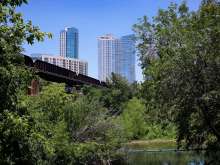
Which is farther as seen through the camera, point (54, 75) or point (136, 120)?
point (136, 120)

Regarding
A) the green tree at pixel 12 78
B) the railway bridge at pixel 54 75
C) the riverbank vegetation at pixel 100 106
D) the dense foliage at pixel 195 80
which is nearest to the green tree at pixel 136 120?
the railway bridge at pixel 54 75

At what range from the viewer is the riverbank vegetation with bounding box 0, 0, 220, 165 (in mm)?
12531

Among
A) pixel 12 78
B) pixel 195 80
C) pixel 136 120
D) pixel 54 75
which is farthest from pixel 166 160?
pixel 12 78

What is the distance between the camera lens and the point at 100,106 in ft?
151

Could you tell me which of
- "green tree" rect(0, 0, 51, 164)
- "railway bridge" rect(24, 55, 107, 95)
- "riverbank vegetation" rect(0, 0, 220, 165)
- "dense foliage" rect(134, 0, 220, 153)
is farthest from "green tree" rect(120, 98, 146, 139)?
"green tree" rect(0, 0, 51, 164)

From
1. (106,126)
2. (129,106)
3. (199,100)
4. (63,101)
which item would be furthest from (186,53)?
(129,106)

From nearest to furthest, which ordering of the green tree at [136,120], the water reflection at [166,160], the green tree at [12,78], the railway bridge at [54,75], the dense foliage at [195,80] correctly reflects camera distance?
1. the green tree at [12,78]
2. the dense foliage at [195,80]
3. the railway bridge at [54,75]
4. the water reflection at [166,160]
5. the green tree at [136,120]

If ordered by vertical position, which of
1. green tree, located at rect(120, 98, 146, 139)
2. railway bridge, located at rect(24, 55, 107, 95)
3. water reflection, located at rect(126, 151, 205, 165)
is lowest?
water reflection, located at rect(126, 151, 205, 165)

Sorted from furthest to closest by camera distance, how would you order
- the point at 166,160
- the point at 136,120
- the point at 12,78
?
the point at 136,120, the point at 166,160, the point at 12,78

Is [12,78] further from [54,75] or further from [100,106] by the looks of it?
[54,75]

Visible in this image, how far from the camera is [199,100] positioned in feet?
84.4

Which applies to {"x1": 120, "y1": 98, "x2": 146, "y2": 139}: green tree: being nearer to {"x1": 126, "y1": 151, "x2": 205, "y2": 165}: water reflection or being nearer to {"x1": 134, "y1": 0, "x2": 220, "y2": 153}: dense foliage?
{"x1": 126, "y1": 151, "x2": 205, "y2": 165}: water reflection

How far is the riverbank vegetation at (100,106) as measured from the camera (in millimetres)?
12531

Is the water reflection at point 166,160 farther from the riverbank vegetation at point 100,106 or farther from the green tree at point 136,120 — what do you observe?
the green tree at point 136,120
